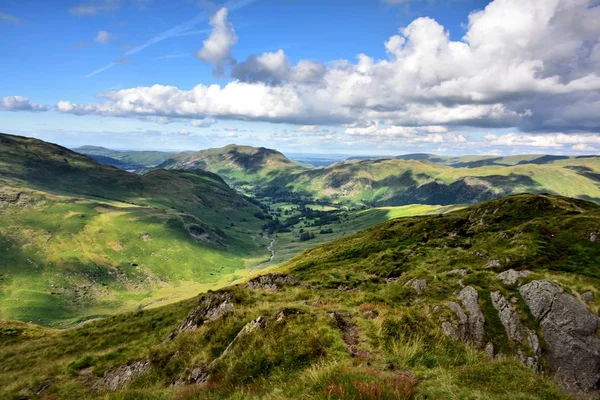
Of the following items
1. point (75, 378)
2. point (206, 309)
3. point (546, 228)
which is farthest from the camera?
point (546, 228)

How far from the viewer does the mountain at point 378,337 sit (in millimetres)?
14461

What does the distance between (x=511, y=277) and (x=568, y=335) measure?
29.5 ft

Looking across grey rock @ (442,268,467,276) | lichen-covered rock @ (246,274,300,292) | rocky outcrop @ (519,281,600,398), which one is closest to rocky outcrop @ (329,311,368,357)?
rocky outcrop @ (519,281,600,398)

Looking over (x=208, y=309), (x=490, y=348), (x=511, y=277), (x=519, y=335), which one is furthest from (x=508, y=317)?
(x=208, y=309)

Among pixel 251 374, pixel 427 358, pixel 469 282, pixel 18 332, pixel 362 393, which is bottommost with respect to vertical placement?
pixel 18 332

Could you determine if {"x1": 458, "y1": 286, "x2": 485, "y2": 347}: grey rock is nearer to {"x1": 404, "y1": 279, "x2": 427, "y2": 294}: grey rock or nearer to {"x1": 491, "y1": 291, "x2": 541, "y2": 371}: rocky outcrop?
{"x1": 491, "y1": 291, "x2": 541, "y2": 371}: rocky outcrop

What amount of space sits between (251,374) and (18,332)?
72816 mm

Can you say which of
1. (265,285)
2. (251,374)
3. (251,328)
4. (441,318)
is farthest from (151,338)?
(441,318)

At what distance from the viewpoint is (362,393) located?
11523 mm

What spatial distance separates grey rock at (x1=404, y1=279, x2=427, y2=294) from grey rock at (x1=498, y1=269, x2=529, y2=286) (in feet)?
29.9

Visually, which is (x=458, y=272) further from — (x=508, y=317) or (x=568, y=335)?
(x=568, y=335)

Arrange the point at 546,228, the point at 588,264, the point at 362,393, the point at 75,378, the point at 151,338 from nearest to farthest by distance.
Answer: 1. the point at 362,393
2. the point at 75,378
3. the point at 151,338
4. the point at 588,264
5. the point at 546,228

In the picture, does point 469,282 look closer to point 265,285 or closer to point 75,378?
point 265,285

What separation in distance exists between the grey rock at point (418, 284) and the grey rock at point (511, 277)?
9.11m
